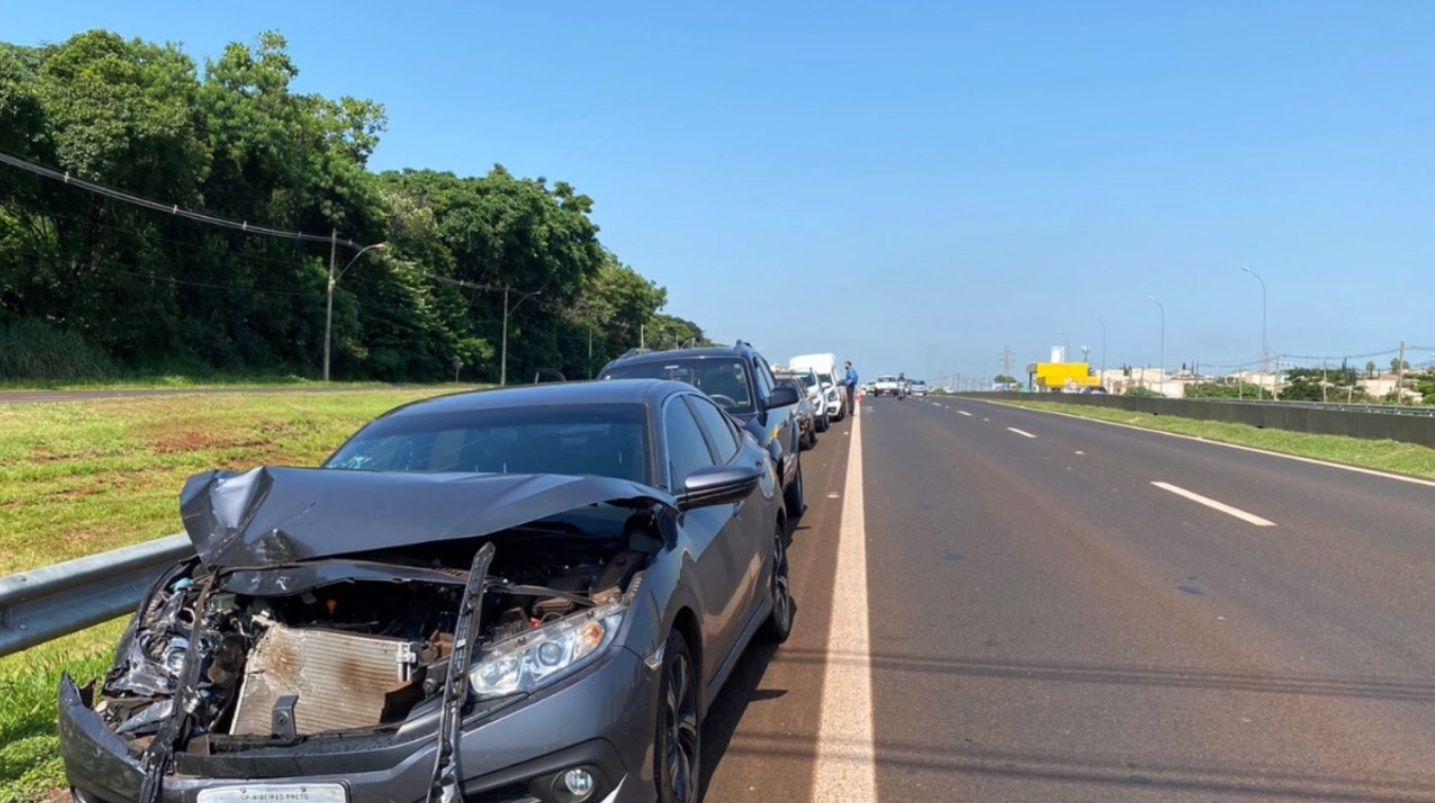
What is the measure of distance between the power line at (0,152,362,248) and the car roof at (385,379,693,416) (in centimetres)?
3301

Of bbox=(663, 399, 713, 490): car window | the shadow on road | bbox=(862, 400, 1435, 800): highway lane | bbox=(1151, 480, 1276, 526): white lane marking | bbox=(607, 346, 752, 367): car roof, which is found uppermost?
bbox=(607, 346, 752, 367): car roof

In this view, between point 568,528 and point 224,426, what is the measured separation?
16.3 meters

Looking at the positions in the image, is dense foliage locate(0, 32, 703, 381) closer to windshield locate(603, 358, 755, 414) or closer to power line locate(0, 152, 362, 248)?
power line locate(0, 152, 362, 248)

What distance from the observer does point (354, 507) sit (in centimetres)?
324

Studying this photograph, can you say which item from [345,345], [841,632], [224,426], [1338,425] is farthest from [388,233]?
[841,632]

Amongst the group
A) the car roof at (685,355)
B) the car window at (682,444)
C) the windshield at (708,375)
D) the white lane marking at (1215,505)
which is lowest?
the white lane marking at (1215,505)

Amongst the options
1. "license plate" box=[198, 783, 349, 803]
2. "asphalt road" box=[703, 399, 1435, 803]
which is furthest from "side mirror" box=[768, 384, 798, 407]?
"license plate" box=[198, 783, 349, 803]

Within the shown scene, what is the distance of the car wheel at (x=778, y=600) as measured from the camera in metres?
5.68

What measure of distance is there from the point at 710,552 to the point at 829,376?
1101 inches

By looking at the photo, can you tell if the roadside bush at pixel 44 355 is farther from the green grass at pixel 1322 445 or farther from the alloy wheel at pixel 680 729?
the alloy wheel at pixel 680 729

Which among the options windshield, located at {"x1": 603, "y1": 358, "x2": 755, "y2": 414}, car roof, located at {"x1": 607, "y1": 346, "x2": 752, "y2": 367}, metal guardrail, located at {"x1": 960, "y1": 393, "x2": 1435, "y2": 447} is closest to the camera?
windshield, located at {"x1": 603, "y1": 358, "x2": 755, "y2": 414}

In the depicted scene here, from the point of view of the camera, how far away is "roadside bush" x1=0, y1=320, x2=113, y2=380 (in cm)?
3141

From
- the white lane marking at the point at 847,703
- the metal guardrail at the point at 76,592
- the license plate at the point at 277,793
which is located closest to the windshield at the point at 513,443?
the metal guardrail at the point at 76,592

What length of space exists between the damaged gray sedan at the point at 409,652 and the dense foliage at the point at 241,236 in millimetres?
34384
